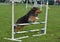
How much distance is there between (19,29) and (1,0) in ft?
94.9

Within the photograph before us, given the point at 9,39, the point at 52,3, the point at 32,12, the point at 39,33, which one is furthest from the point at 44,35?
the point at 52,3

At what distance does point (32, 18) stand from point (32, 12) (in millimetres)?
201

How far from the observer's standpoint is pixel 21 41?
7609mm

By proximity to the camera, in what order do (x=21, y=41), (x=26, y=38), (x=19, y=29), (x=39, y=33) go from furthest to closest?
(x=39, y=33), (x=19, y=29), (x=26, y=38), (x=21, y=41)

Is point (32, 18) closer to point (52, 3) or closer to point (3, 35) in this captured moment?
point (3, 35)

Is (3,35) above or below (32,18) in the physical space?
below

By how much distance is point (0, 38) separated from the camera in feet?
26.4

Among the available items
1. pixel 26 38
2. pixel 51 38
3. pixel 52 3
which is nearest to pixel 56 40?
pixel 51 38

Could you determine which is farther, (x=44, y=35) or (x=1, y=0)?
(x=1, y=0)

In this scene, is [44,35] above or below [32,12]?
below

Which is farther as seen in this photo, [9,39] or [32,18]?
[32,18]

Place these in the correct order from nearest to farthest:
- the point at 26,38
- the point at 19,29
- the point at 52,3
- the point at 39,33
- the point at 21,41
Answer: the point at 21,41 < the point at 26,38 < the point at 19,29 < the point at 39,33 < the point at 52,3

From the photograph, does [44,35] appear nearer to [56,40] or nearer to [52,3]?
[56,40]

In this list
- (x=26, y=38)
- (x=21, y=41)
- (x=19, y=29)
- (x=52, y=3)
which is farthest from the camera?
(x=52, y=3)
